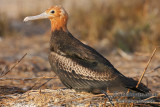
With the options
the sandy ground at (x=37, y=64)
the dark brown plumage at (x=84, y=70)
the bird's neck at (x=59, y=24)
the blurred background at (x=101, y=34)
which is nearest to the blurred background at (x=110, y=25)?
the blurred background at (x=101, y=34)

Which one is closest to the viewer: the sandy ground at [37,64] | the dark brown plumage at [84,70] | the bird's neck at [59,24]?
the dark brown plumage at [84,70]

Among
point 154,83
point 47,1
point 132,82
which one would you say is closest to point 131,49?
point 154,83

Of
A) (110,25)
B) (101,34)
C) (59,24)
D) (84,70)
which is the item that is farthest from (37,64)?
(110,25)

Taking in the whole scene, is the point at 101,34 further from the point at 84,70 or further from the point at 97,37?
the point at 84,70

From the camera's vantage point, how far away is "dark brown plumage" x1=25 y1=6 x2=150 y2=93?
14.2 ft

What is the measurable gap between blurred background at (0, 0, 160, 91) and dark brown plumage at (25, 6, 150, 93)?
8.55 ft

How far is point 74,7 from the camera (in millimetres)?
12203

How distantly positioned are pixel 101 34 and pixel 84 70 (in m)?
6.25

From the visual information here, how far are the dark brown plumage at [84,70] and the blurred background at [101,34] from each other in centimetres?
261

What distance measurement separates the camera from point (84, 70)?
4434mm

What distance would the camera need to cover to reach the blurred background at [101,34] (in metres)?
8.15

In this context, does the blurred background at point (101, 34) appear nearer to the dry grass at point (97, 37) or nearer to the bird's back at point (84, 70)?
the dry grass at point (97, 37)

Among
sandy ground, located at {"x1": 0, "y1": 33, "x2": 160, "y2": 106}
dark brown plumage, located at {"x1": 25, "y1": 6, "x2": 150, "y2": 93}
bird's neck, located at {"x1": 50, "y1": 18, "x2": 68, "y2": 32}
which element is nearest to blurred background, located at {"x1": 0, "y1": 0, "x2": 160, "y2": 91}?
sandy ground, located at {"x1": 0, "y1": 33, "x2": 160, "y2": 106}

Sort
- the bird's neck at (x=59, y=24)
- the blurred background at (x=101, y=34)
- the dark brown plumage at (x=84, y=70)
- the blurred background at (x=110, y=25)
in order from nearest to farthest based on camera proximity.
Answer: the dark brown plumage at (x=84, y=70), the bird's neck at (x=59, y=24), the blurred background at (x=101, y=34), the blurred background at (x=110, y=25)
